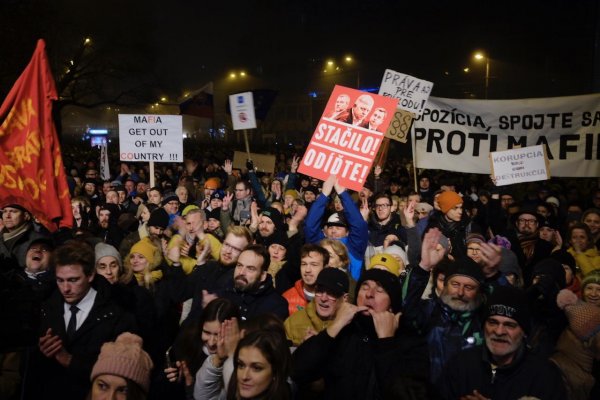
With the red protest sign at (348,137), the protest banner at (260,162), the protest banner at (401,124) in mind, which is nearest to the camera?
the red protest sign at (348,137)

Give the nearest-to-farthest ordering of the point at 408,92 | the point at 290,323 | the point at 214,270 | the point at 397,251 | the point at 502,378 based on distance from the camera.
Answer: the point at 502,378, the point at 290,323, the point at 214,270, the point at 397,251, the point at 408,92

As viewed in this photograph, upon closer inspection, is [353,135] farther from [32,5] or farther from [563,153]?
[32,5]

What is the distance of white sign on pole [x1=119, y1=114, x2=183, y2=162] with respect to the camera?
9648 mm

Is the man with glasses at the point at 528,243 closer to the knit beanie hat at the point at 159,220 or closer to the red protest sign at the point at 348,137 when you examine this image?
the red protest sign at the point at 348,137

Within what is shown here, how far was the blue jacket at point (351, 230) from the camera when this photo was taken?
580cm

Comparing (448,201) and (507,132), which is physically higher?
(507,132)

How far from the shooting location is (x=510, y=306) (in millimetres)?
3346

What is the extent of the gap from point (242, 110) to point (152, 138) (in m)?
2.58

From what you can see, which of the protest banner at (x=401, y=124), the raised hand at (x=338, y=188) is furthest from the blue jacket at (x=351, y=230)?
the protest banner at (x=401, y=124)

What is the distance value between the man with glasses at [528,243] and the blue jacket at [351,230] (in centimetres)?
172

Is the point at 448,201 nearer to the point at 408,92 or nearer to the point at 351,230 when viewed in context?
the point at 351,230

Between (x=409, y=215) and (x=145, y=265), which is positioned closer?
(x=145, y=265)

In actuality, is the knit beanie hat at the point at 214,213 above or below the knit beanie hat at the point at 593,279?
above

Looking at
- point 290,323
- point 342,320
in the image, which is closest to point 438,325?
point 342,320
